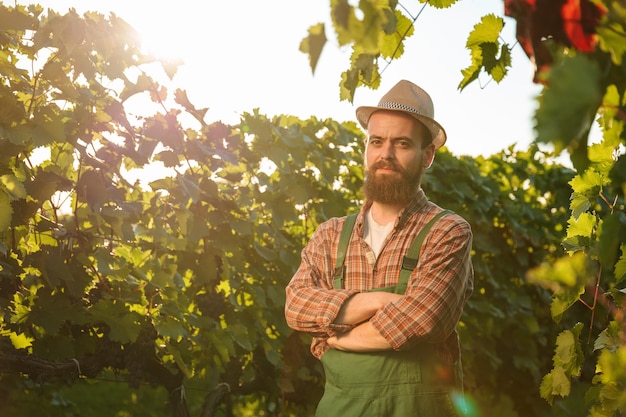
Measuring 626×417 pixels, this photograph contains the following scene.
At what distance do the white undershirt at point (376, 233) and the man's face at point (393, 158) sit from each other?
92 millimetres

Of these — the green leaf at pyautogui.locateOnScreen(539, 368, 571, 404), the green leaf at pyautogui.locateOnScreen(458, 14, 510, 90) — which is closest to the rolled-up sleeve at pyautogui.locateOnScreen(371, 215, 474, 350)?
the green leaf at pyautogui.locateOnScreen(539, 368, 571, 404)

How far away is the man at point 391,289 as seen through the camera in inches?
97.2

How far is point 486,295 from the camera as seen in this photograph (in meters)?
6.04

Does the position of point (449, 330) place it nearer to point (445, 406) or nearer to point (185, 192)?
point (445, 406)

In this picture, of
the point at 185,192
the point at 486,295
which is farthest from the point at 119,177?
the point at 486,295

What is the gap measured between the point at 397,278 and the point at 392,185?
36cm

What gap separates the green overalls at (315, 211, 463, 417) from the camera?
245 centimetres

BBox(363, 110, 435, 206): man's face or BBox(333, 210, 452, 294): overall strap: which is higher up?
BBox(363, 110, 435, 206): man's face

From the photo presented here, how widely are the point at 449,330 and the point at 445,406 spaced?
25cm

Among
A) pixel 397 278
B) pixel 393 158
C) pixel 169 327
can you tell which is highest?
pixel 393 158

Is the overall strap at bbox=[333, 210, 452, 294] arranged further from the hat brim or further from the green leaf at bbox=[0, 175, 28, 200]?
the green leaf at bbox=[0, 175, 28, 200]

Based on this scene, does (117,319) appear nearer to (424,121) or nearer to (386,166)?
(386,166)

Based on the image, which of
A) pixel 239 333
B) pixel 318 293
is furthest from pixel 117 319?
pixel 318 293

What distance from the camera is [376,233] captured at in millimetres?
2818
